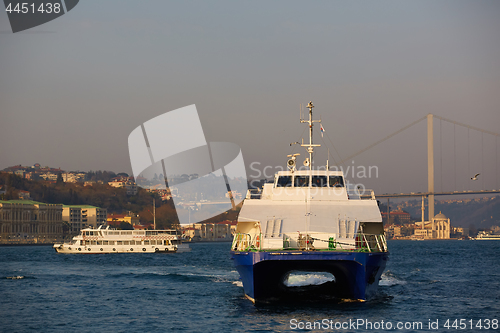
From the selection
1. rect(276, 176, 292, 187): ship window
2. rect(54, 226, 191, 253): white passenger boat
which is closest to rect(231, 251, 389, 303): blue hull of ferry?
rect(276, 176, 292, 187): ship window

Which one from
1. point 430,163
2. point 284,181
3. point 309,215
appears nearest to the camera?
point 309,215

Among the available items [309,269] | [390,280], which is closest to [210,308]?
[309,269]

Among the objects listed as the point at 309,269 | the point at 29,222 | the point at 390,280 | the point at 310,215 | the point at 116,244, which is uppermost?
the point at 310,215

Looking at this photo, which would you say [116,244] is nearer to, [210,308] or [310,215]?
[210,308]

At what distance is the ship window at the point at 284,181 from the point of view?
29.1 m

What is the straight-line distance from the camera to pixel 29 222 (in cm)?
16238

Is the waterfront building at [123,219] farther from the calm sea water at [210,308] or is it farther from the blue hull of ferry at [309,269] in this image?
the blue hull of ferry at [309,269]

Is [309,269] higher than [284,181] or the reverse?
the reverse

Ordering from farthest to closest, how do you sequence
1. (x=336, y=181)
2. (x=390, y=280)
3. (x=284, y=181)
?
(x=390, y=280)
(x=284, y=181)
(x=336, y=181)

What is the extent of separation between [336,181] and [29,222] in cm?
14839

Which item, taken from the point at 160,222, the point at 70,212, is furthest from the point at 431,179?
the point at 70,212

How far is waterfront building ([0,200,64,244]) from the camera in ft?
511

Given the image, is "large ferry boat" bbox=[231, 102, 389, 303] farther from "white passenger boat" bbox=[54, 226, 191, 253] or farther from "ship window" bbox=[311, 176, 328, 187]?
"white passenger boat" bbox=[54, 226, 191, 253]

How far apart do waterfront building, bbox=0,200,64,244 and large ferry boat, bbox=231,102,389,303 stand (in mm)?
138413
